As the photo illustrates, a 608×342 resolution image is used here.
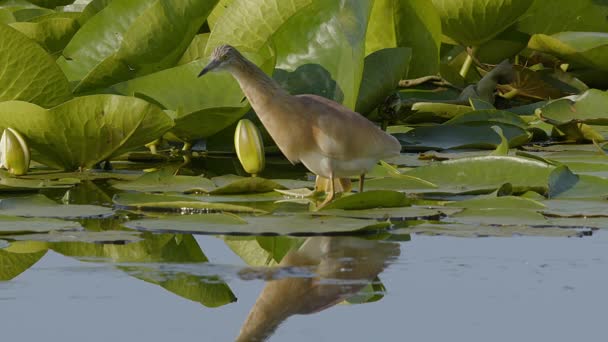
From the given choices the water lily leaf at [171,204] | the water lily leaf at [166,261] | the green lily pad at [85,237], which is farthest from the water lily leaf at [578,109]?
the green lily pad at [85,237]

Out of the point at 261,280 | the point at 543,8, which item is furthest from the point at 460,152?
the point at 261,280

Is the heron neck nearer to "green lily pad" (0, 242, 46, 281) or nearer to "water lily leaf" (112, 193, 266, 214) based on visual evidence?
"water lily leaf" (112, 193, 266, 214)

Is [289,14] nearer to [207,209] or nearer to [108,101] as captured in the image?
[108,101]

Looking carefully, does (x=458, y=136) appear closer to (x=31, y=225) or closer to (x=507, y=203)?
(x=507, y=203)

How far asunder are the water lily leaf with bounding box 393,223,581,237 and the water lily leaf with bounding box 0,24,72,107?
5.98ft

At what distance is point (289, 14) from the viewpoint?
17.2 feet

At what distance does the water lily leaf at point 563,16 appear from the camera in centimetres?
675

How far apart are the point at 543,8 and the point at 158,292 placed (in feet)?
14.5

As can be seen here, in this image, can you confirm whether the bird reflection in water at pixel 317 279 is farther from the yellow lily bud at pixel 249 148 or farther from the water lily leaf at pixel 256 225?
the yellow lily bud at pixel 249 148

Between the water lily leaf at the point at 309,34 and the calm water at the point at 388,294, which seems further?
the water lily leaf at the point at 309,34

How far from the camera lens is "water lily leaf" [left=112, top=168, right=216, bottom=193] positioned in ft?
14.0

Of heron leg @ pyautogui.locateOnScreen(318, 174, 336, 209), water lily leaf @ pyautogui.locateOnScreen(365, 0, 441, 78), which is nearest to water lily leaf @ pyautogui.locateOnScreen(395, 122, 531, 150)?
water lily leaf @ pyautogui.locateOnScreen(365, 0, 441, 78)

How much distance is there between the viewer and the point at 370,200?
12.4 feet

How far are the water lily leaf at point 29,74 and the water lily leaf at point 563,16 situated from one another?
3007 millimetres
